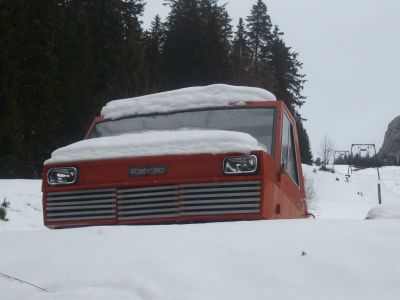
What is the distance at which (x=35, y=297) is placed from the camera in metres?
3.47

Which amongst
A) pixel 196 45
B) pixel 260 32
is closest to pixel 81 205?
pixel 196 45

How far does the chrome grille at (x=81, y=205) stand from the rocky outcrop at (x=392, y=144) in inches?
3940

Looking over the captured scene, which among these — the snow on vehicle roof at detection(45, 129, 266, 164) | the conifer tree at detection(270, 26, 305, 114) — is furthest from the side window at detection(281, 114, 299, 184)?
the conifer tree at detection(270, 26, 305, 114)

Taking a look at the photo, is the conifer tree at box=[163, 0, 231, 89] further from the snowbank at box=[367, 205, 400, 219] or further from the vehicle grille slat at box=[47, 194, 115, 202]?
the snowbank at box=[367, 205, 400, 219]

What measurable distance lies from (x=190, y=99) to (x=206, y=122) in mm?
516

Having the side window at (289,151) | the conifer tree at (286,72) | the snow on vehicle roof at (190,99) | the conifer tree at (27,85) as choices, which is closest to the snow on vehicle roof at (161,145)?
the side window at (289,151)

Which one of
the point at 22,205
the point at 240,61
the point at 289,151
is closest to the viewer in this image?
the point at 289,151

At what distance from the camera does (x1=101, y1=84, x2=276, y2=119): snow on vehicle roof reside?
24.2 ft

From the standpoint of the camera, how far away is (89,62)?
32.8 m

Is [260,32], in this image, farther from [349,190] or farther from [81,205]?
[81,205]

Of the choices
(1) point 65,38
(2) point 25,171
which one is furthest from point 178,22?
Result: (2) point 25,171

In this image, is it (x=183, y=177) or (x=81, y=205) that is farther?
(x=81, y=205)

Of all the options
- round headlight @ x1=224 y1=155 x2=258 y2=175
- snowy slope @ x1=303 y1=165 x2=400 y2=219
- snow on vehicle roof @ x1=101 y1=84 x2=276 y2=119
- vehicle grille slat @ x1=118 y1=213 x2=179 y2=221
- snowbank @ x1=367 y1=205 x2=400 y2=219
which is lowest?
snowy slope @ x1=303 y1=165 x2=400 y2=219

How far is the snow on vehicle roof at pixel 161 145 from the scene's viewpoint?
584cm
